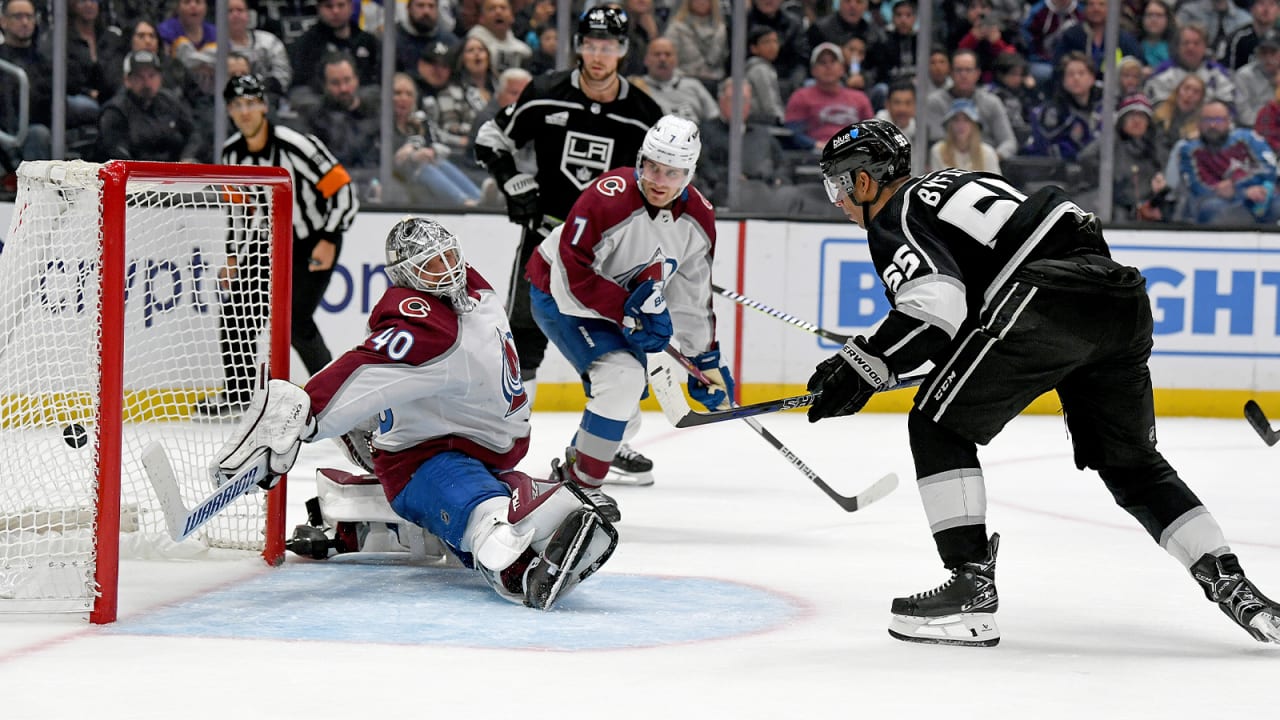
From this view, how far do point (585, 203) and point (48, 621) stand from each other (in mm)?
1692

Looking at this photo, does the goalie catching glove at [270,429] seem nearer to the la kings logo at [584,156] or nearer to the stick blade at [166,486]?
the stick blade at [166,486]

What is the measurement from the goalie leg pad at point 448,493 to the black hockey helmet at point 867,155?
33.3 inches

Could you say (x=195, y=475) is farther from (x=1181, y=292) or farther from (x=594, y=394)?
(x=1181, y=292)

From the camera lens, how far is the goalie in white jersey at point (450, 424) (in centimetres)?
289

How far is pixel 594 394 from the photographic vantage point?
3992mm

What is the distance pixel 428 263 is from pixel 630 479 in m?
1.81

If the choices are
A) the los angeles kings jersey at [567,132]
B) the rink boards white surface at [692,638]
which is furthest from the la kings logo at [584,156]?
the rink boards white surface at [692,638]

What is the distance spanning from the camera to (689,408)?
390 cm

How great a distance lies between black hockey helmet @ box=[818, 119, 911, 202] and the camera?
9.12 feet

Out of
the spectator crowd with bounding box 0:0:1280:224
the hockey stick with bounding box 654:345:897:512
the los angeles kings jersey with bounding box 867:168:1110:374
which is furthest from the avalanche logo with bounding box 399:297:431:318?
the spectator crowd with bounding box 0:0:1280:224

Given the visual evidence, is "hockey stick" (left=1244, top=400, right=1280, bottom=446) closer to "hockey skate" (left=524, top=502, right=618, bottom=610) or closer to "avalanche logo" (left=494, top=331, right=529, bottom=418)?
"hockey skate" (left=524, top=502, right=618, bottom=610)

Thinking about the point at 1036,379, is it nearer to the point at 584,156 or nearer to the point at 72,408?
the point at 72,408

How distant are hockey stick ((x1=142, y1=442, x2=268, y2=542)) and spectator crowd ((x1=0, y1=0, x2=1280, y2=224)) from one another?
377 cm

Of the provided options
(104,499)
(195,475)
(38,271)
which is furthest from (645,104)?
(104,499)
